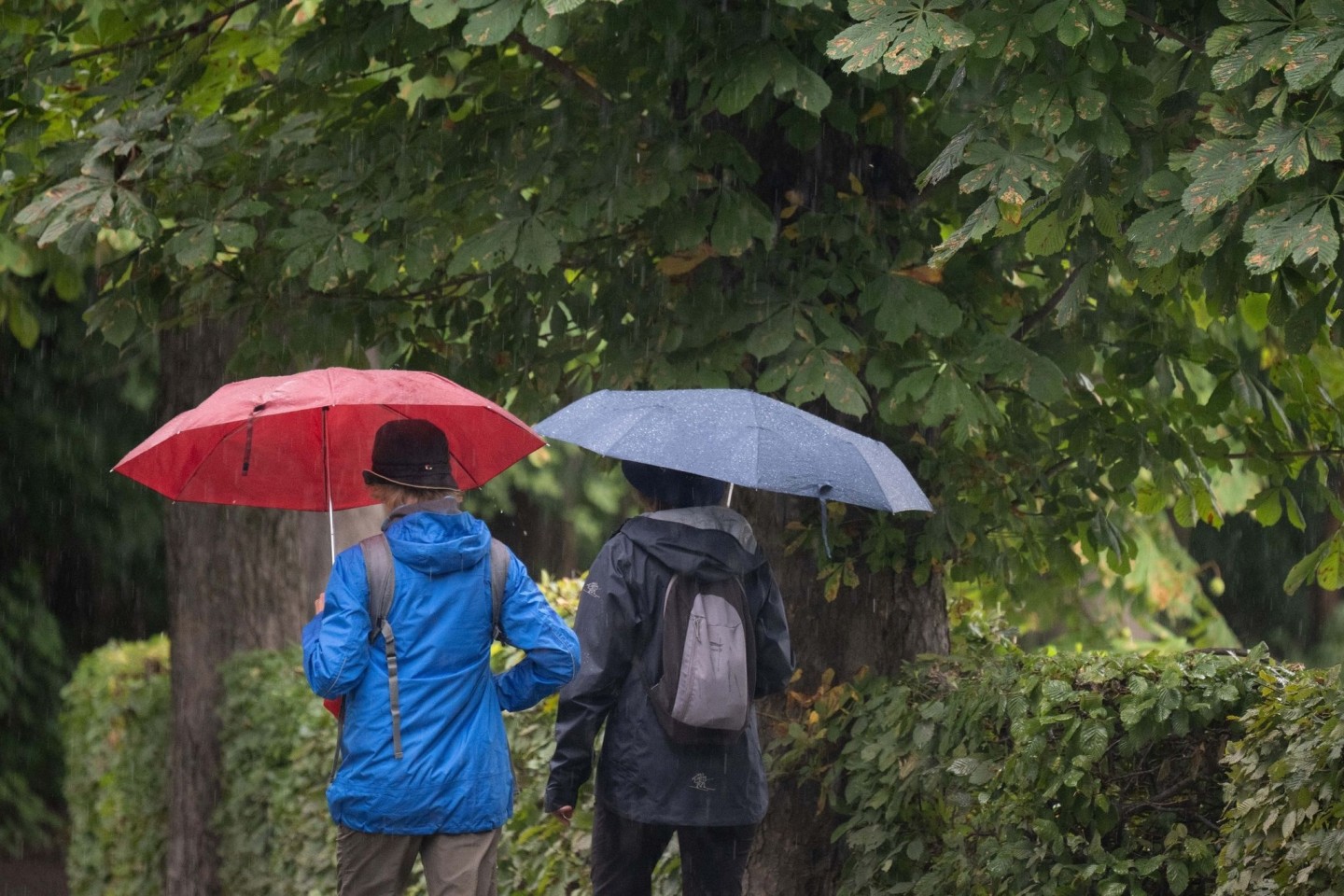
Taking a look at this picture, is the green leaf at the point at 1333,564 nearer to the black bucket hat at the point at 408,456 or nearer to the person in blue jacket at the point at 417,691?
the person in blue jacket at the point at 417,691

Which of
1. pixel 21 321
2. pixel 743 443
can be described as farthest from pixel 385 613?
pixel 21 321

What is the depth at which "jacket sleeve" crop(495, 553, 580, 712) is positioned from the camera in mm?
4207

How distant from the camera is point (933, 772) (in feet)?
16.0

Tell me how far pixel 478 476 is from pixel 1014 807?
73.2 inches

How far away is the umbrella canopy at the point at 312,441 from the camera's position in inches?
167

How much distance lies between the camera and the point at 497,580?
4191 mm

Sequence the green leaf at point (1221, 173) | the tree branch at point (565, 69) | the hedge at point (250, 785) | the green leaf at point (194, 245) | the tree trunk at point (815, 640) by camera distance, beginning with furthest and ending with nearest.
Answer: the hedge at point (250, 785), the tree branch at point (565, 69), the tree trunk at point (815, 640), the green leaf at point (194, 245), the green leaf at point (1221, 173)

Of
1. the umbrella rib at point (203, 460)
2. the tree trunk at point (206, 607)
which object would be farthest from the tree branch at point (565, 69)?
the tree trunk at point (206, 607)

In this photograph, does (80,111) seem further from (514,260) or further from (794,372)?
(794,372)

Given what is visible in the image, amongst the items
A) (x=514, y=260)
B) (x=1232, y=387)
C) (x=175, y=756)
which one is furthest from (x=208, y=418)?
(x=175, y=756)

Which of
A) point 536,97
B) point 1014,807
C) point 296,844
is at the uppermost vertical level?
point 536,97

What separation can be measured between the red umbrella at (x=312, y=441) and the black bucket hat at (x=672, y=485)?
0.35m

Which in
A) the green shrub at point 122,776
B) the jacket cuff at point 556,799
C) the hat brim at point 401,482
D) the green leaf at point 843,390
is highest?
the green leaf at point 843,390

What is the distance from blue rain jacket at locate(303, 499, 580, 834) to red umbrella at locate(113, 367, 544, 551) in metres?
0.42
